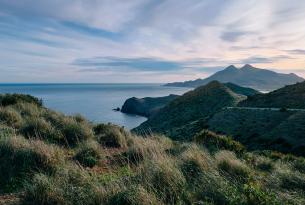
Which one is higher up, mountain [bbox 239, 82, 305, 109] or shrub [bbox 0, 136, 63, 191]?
shrub [bbox 0, 136, 63, 191]

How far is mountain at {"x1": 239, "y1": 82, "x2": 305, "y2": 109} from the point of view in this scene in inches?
2236

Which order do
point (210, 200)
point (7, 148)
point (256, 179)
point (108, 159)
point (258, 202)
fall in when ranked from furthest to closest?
point (108, 159) < point (7, 148) < point (256, 179) < point (210, 200) < point (258, 202)

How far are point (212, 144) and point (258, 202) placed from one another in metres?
7.66

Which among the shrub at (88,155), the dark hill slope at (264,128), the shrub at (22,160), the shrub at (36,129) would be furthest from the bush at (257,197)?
the dark hill slope at (264,128)

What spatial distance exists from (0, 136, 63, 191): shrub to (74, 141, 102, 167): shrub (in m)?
0.97

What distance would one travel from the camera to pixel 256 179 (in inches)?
279

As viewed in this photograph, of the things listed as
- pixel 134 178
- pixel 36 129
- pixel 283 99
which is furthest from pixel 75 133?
pixel 283 99

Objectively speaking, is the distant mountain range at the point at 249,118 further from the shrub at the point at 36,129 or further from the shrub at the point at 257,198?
the shrub at the point at 257,198

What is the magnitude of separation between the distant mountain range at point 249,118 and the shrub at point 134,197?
6.41 m

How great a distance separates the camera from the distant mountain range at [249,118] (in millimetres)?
30688

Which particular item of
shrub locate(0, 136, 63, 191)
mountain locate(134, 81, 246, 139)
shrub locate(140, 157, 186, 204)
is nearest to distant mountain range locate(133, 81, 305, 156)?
mountain locate(134, 81, 246, 139)

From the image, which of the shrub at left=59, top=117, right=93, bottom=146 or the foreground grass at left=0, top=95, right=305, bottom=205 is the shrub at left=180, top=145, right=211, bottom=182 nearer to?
the foreground grass at left=0, top=95, right=305, bottom=205

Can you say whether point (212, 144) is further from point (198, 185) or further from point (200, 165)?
point (198, 185)

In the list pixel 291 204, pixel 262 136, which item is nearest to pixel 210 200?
pixel 291 204
